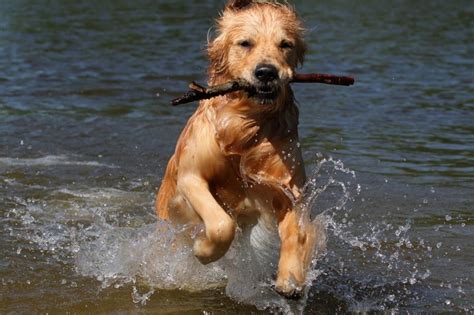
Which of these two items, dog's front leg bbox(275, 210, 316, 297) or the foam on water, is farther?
the foam on water

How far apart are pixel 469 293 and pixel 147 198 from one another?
356 cm

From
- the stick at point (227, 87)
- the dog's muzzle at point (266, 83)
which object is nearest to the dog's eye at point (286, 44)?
the stick at point (227, 87)

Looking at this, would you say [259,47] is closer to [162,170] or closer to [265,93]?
[265,93]

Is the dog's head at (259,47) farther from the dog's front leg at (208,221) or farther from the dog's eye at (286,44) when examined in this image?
the dog's front leg at (208,221)

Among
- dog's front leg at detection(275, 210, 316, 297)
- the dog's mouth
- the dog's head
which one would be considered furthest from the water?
the dog's mouth

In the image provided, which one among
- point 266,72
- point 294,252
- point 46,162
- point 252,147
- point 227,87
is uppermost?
point 266,72

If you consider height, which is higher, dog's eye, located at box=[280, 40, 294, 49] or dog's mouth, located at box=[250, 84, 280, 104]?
dog's eye, located at box=[280, 40, 294, 49]

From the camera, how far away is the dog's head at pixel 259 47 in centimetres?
521

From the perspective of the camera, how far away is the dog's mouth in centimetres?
521

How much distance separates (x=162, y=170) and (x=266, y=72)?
15.2ft

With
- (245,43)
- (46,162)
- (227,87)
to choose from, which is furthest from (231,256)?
(46,162)

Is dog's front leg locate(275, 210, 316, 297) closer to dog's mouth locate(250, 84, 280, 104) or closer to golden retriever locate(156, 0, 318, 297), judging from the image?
golden retriever locate(156, 0, 318, 297)

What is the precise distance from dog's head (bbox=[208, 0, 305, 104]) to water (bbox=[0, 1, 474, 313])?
38 centimetres

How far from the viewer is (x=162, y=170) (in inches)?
378
